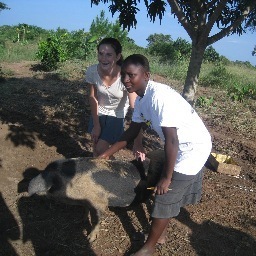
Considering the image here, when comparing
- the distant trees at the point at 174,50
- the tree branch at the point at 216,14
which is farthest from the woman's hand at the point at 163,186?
the distant trees at the point at 174,50

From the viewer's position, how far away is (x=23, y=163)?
400cm

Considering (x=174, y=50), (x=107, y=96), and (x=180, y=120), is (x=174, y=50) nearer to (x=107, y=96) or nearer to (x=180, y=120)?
(x=107, y=96)

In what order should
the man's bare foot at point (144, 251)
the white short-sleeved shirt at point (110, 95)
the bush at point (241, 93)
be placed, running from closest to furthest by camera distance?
the man's bare foot at point (144, 251) < the white short-sleeved shirt at point (110, 95) < the bush at point (241, 93)

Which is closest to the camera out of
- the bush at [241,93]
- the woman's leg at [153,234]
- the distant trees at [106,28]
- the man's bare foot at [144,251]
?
the woman's leg at [153,234]

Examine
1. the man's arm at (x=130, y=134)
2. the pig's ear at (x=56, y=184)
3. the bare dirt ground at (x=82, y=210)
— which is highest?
the man's arm at (x=130, y=134)

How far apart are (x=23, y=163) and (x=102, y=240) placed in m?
1.68

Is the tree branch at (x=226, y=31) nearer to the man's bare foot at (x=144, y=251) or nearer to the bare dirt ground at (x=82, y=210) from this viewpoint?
the bare dirt ground at (x=82, y=210)

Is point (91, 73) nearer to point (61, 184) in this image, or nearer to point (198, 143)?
point (61, 184)

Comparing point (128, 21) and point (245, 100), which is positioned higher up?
point (128, 21)

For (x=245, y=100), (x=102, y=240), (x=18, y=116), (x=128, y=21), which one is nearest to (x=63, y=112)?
(x=18, y=116)

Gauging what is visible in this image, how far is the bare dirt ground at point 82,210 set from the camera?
112 inches

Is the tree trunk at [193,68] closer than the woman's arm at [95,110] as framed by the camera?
No

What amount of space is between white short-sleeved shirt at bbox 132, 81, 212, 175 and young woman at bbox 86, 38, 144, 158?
784 millimetres

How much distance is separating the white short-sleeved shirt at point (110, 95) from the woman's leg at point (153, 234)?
138 centimetres
